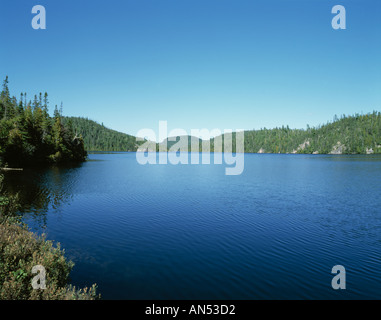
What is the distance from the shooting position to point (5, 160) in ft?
221

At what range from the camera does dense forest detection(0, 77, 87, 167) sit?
221ft

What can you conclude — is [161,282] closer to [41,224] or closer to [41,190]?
[41,224]

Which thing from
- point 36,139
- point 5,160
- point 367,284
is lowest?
point 367,284

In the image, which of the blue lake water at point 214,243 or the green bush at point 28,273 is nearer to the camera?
the green bush at point 28,273

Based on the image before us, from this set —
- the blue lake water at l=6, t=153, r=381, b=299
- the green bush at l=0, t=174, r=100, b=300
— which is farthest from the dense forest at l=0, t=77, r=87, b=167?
the green bush at l=0, t=174, r=100, b=300

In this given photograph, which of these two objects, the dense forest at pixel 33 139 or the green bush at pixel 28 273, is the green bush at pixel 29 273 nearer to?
the green bush at pixel 28 273

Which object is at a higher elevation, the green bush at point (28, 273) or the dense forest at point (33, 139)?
the dense forest at point (33, 139)

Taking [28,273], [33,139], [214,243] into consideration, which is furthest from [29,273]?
[33,139]

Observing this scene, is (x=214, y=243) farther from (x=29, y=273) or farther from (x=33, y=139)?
(x=33, y=139)

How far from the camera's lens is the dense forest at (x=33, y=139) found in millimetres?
67250

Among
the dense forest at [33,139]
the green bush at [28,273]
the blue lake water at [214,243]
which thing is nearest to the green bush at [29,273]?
the green bush at [28,273]

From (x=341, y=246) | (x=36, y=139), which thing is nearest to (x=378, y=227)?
(x=341, y=246)

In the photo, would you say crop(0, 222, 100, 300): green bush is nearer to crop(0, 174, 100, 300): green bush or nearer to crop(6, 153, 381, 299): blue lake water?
crop(0, 174, 100, 300): green bush
